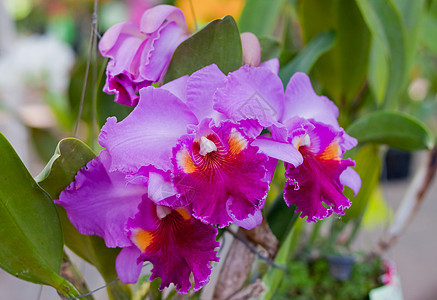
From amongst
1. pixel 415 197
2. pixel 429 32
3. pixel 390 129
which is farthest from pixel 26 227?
pixel 429 32

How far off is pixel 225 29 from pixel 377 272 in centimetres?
64

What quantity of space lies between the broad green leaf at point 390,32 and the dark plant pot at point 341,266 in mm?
326

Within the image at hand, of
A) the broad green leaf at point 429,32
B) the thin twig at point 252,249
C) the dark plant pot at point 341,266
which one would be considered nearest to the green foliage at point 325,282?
the dark plant pot at point 341,266

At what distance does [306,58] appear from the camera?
0.58 metres

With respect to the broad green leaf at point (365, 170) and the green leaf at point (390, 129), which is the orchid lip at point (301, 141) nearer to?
the green leaf at point (390, 129)

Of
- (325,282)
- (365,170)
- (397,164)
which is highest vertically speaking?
(365,170)

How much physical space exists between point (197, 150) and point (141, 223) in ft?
0.24

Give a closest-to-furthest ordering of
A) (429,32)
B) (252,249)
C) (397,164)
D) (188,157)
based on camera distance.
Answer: (188,157) < (252,249) < (429,32) < (397,164)

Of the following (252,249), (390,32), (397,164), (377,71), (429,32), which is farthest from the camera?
(397,164)

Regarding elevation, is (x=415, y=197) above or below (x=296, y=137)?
below

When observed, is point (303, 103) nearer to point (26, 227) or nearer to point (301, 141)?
point (301, 141)

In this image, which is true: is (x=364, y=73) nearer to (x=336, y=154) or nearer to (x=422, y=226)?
(x=336, y=154)

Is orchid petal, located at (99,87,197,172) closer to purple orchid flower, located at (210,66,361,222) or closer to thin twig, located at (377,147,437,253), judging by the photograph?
purple orchid flower, located at (210,66,361,222)

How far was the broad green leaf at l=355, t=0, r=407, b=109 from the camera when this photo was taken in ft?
2.05
